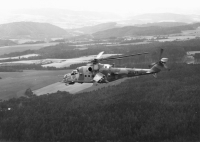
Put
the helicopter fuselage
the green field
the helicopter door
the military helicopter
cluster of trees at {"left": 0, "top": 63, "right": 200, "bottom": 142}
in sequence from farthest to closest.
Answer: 1. the green field
2. cluster of trees at {"left": 0, "top": 63, "right": 200, "bottom": 142}
3. the helicopter door
4. the helicopter fuselage
5. the military helicopter

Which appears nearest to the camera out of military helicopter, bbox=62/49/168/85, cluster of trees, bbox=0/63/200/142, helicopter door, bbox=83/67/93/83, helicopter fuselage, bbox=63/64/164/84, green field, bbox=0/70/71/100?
military helicopter, bbox=62/49/168/85

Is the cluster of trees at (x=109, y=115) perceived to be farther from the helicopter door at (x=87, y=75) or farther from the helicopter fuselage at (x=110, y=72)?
the helicopter fuselage at (x=110, y=72)

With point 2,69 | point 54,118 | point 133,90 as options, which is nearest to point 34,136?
point 54,118

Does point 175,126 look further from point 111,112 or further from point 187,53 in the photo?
point 187,53

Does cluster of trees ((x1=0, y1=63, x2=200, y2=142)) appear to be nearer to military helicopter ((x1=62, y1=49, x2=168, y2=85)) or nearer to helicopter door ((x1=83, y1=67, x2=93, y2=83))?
helicopter door ((x1=83, y1=67, x2=93, y2=83))

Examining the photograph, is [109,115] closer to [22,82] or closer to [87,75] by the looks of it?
[87,75]

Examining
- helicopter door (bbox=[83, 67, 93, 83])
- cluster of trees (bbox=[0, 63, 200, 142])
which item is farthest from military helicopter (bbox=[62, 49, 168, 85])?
cluster of trees (bbox=[0, 63, 200, 142])

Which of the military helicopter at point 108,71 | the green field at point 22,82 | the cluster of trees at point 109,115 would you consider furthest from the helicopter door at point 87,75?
the green field at point 22,82
